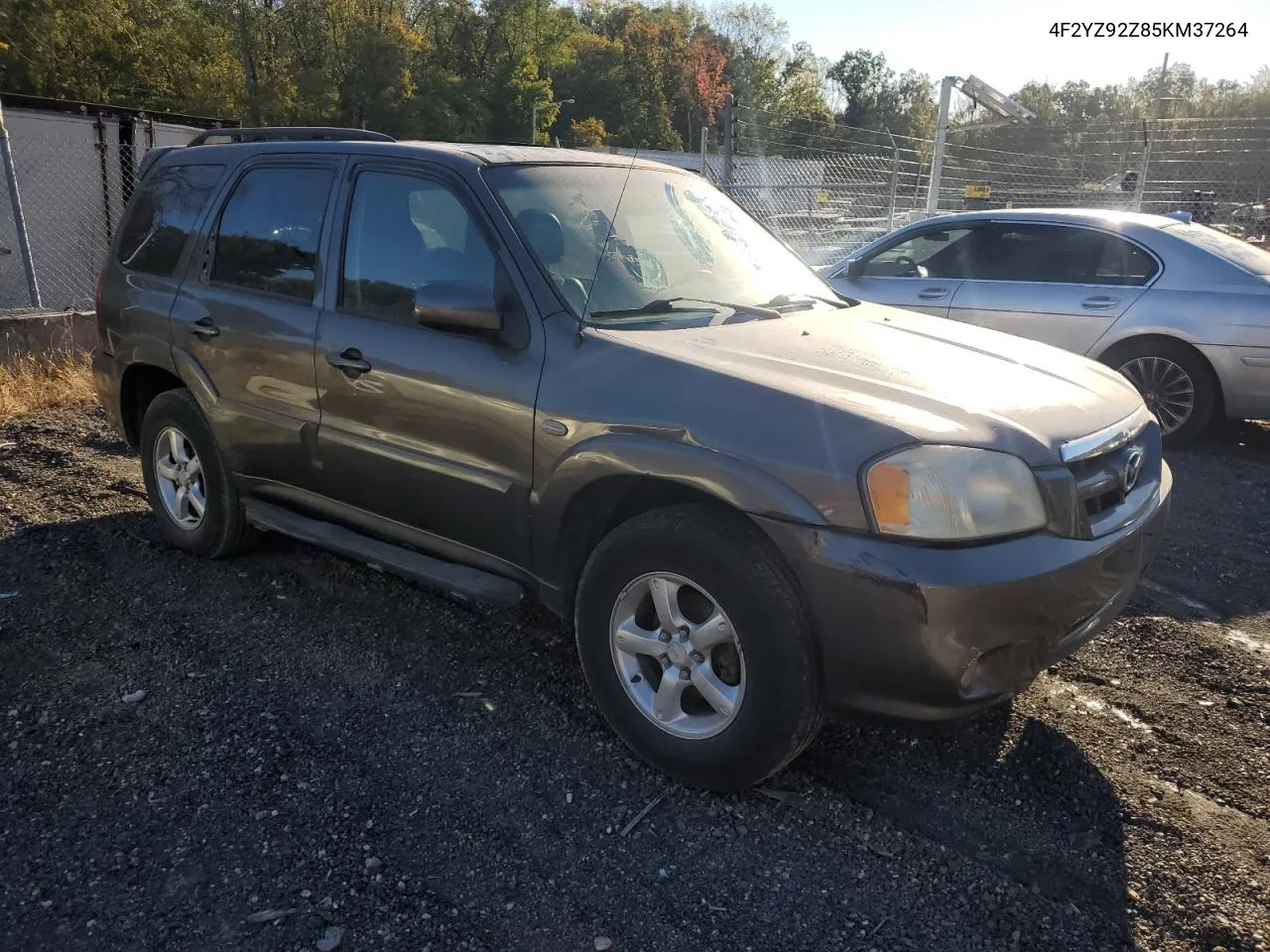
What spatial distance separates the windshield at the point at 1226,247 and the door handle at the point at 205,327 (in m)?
6.12

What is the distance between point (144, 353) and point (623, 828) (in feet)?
11.0

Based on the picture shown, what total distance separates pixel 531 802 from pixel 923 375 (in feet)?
5.78

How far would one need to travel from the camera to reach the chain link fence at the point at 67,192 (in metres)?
11.4

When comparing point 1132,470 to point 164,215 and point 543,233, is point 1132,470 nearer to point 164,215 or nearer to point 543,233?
point 543,233

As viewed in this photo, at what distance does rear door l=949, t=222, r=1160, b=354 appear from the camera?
6.69 metres

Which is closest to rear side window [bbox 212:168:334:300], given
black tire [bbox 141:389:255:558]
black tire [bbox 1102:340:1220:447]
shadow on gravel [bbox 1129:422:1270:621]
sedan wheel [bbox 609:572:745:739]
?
black tire [bbox 141:389:255:558]

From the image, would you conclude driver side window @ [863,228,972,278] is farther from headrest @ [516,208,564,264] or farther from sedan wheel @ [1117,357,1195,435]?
headrest @ [516,208,564,264]

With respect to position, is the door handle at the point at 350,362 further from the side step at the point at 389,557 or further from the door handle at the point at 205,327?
the door handle at the point at 205,327

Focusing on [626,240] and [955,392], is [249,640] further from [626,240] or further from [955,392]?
[955,392]

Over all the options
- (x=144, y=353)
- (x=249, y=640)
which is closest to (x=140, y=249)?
(x=144, y=353)

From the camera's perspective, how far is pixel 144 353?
4617 millimetres

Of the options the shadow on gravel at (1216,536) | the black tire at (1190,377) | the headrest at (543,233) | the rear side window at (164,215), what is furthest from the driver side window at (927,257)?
the rear side window at (164,215)

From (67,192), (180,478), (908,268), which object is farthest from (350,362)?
(67,192)

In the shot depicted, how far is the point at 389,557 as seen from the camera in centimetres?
367
